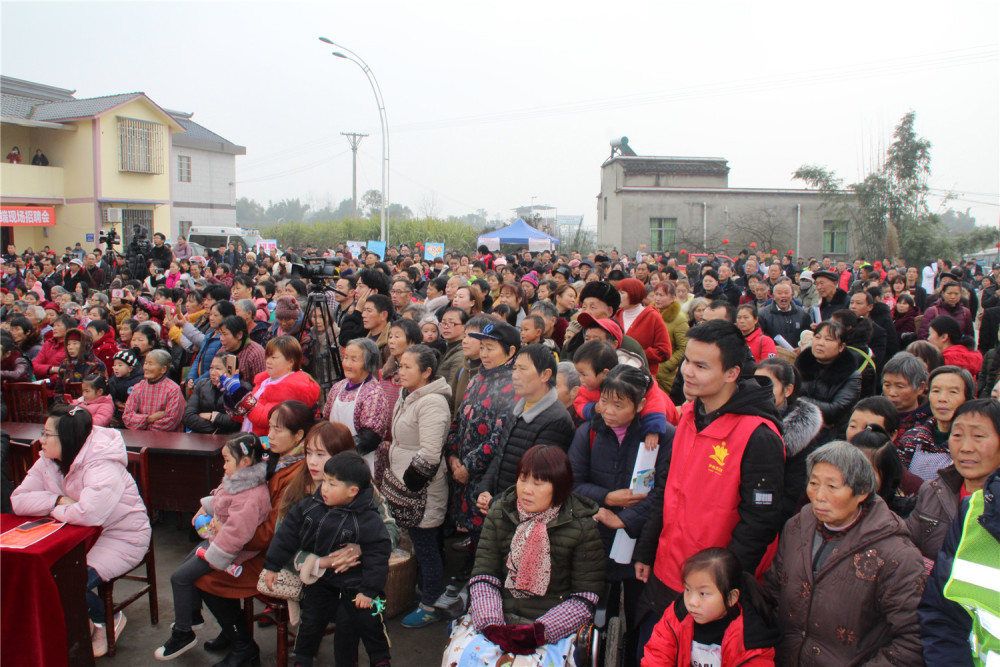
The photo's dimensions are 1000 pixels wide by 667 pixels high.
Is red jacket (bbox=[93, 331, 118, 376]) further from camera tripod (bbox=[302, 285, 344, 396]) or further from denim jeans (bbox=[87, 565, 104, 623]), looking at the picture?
denim jeans (bbox=[87, 565, 104, 623])

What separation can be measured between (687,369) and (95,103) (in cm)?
2883

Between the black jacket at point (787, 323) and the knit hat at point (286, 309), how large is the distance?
4.61 metres

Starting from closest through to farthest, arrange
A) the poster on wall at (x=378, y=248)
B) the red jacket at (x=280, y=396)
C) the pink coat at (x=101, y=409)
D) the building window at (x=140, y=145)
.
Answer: the red jacket at (x=280, y=396) → the pink coat at (x=101, y=409) → the poster on wall at (x=378, y=248) → the building window at (x=140, y=145)

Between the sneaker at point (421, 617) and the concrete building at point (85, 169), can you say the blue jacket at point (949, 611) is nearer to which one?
the sneaker at point (421, 617)

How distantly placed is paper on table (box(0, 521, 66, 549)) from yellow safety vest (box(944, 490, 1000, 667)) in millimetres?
3782

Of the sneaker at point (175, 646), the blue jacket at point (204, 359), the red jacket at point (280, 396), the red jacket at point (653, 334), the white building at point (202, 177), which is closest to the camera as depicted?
the sneaker at point (175, 646)

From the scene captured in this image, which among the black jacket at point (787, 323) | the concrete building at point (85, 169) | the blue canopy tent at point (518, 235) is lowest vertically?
the black jacket at point (787, 323)

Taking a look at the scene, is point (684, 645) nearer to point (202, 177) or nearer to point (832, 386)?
point (832, 386)

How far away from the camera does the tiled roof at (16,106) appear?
971 inches

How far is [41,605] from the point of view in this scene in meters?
3.19

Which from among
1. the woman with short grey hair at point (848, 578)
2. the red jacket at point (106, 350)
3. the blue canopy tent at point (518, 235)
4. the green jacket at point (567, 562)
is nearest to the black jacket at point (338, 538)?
the green jacket at point (567, 562)

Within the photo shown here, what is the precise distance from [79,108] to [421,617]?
27.7m

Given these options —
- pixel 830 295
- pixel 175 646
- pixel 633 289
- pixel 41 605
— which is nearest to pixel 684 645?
pixel 175 646

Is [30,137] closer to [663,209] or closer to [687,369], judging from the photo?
[663,209]
